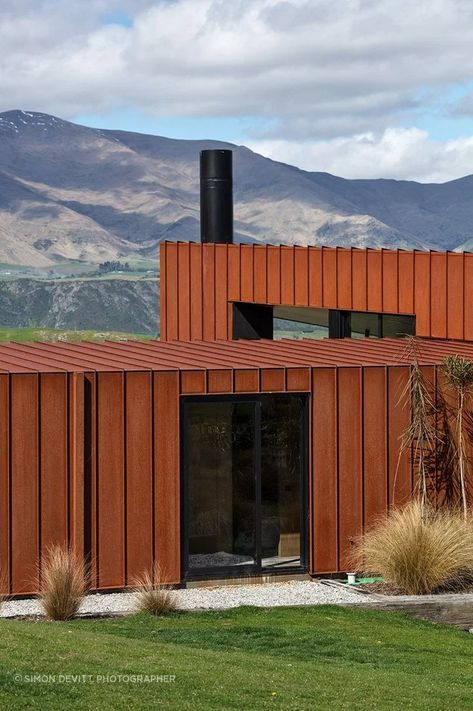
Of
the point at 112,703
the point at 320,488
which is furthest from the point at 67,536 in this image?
the point at 112,703

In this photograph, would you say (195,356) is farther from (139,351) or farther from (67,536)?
(67,536)

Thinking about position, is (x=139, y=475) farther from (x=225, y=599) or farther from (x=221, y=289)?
(x=221, y=289)

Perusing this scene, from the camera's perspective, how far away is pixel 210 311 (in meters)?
23.6

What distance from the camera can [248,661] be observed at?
964 centimetres

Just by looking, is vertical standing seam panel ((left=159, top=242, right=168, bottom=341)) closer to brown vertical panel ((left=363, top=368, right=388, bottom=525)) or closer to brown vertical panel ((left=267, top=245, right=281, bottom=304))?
brown vertical panel ((left=267, top=245, right=281, bottom=304))

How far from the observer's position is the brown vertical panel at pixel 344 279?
20.0 metres

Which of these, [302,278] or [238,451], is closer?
[238,451]

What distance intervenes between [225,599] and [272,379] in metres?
2.53

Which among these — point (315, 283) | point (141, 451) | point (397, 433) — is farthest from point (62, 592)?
point (315, 283)

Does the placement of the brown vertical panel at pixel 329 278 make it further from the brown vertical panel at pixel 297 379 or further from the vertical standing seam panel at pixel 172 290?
the brown vertical panel at pixel 297 379

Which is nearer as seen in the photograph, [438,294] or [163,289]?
[438,294]

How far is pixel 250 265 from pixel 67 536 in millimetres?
10163

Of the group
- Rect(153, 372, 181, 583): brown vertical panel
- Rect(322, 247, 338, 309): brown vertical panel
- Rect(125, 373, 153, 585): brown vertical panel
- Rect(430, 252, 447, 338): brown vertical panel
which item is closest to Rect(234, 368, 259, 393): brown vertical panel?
Rect(153, 372, 181, 583): brown vertical panel

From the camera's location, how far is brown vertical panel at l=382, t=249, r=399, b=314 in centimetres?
1889
